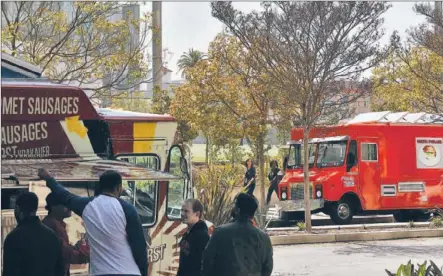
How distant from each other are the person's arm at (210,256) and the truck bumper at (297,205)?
49.1ft

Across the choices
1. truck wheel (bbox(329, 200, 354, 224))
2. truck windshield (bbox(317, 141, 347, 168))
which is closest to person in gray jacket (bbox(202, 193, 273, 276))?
→ truck wheel (bbox(329, 200, 354, 224))

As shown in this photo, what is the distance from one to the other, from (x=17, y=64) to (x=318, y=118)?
1006 cm

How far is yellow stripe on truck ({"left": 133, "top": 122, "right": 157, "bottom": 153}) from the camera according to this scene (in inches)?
395

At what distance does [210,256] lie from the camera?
6406mm

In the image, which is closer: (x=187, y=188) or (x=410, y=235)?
(x=187, y=188)

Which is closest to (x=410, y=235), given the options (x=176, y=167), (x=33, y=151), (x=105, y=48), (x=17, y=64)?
(x=105, y=48)

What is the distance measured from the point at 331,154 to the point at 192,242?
604 inches

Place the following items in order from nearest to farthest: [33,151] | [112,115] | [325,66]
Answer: [33,151] < [112,115] < [325,66]

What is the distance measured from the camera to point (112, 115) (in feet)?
32.9

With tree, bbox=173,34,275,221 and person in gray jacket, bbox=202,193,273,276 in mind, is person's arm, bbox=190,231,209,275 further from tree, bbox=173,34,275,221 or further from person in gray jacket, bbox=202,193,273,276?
tree, bbox=173,34,275,221

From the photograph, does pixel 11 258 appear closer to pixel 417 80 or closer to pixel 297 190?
pixel 297 190

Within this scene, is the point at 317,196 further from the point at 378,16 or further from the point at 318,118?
the point at 378,16

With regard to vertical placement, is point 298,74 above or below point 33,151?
above

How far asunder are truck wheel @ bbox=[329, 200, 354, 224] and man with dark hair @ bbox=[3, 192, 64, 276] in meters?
15.6
